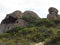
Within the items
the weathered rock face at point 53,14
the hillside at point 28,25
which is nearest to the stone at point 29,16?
the hillside at point 28,25

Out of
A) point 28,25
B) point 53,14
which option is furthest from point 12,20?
point 53,14

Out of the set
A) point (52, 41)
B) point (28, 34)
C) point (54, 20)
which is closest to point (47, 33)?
point (28, 34)

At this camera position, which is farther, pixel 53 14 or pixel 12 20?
pixel 53 14

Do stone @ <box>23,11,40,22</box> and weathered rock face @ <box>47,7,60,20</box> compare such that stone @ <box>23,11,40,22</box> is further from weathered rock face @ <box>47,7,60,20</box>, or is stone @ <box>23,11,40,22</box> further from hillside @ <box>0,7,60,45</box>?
weathered rock face @ <box>47,7,60,20</box>


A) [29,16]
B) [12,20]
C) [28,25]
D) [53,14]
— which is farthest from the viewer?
[53,14]

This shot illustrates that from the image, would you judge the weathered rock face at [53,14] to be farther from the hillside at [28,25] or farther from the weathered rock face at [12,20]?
the weathered rock face at [12,20]

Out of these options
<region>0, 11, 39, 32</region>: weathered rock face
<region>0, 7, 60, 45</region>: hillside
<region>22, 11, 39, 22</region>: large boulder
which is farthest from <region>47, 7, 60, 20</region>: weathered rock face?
<region>0, 11, 39, 32</region>: weathered rock face

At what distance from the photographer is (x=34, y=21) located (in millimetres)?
53094

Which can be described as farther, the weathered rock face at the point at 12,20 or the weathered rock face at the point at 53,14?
the weathered rock face at the point at 53,14

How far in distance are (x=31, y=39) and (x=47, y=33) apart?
3.34 metres

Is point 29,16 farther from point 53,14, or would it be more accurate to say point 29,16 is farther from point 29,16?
point 53,14

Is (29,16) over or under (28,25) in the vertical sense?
over

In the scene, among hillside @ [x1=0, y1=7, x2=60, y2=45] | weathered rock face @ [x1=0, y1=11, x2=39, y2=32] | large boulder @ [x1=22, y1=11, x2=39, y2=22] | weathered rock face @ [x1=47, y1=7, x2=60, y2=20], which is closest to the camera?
hillside @ [x1=0, y1=7, x2=60, y2=45]

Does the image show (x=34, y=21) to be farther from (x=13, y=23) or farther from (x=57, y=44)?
(x=57, y=44)
